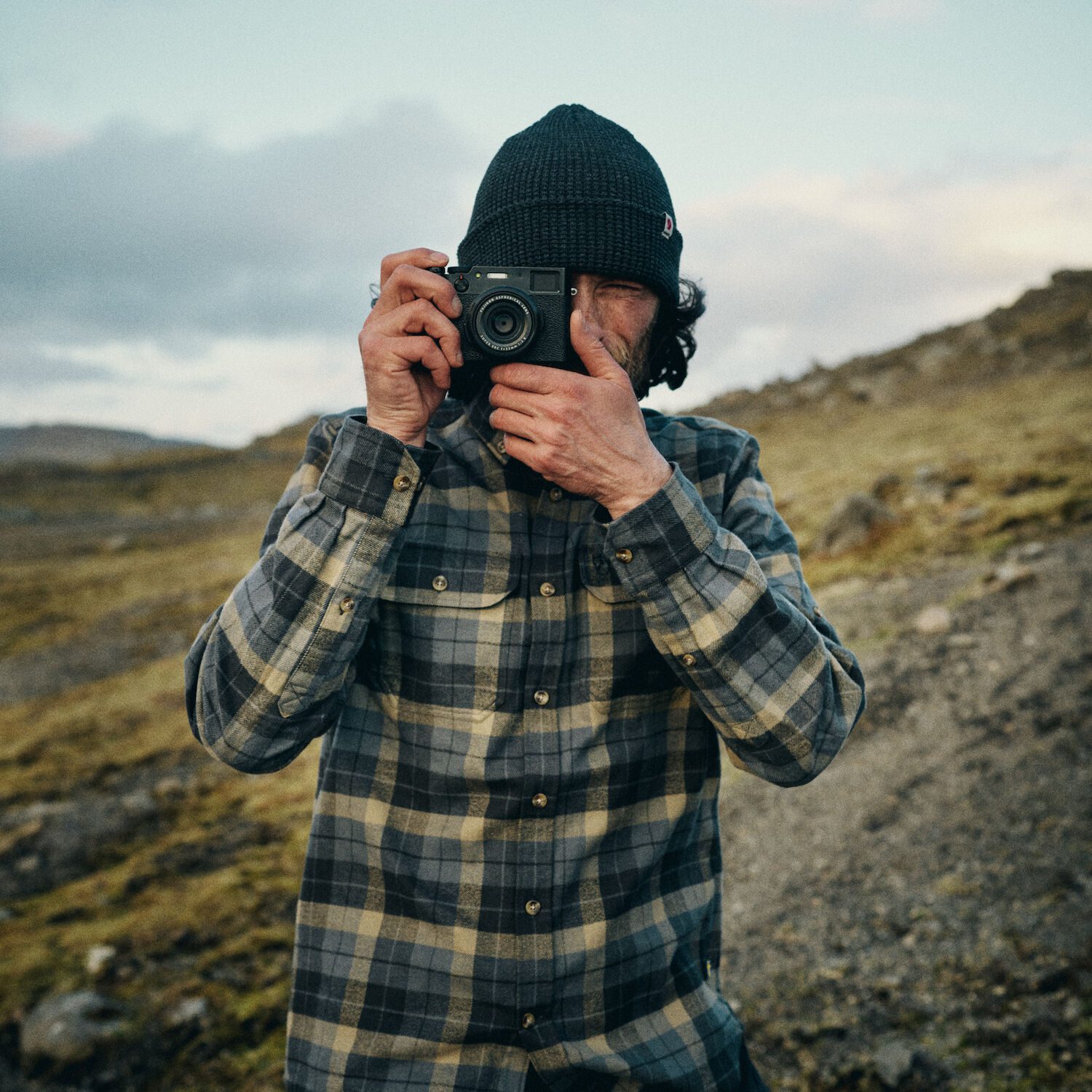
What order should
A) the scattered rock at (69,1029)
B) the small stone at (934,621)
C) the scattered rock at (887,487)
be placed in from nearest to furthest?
the scattered rock at (69,1029) → the small stone at (934,621) → the scattered rock at (887,487)

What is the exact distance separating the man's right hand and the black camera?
0.05 metres

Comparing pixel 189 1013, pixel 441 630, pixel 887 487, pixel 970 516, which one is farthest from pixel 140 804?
pixel 887 487

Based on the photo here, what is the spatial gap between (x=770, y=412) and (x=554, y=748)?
20167 mm

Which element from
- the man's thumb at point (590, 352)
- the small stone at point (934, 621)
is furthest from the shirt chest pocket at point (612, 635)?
the small stone at point (934, 621)

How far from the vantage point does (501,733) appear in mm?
1538

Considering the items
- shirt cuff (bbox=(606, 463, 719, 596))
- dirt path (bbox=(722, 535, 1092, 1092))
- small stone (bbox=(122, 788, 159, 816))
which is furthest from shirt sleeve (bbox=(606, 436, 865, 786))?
small stone (bbox=(122, 788, 159, 816))

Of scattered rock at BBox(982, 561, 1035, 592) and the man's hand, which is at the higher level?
the man's hand

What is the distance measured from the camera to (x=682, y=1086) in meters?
1.55

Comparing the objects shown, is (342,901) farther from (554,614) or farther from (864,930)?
(864,930)

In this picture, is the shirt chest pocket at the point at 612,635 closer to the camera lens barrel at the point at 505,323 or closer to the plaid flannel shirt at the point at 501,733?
the plaid flannel shirt at the point at 501,733

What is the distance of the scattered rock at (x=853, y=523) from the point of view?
8109mm

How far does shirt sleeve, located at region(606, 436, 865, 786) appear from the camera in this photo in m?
1.46

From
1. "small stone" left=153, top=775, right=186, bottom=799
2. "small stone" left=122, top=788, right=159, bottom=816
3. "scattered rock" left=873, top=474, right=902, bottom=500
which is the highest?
"scattered rock" left=873, top=474, right=902, bottom=500

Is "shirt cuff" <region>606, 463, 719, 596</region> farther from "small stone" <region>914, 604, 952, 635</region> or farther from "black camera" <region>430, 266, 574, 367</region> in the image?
"small stone" <region>914, 604, 952, 635</region>
